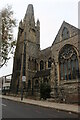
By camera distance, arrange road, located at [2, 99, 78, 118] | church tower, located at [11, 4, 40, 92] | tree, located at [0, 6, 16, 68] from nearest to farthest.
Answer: road, located at [2, 99, 78, 118] → tree, located at [0, 6, 16, 68] → church tower, located at [11, 4, 40, 92]

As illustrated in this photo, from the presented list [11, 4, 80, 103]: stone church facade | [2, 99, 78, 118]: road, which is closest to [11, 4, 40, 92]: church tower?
[11, 4, 80, 103]: stone church facade

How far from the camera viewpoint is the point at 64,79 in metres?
22.8

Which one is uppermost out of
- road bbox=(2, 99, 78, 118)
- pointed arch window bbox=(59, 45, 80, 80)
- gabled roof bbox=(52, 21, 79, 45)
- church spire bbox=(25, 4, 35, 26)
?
church spire bbox=(25, 4, 35, 26)

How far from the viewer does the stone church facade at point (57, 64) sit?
21406 mm

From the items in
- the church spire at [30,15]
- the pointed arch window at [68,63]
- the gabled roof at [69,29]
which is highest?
the church spire at [30,15]

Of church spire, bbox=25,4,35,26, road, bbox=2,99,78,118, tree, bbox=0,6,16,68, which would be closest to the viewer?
road, bbox=2,99,78,118

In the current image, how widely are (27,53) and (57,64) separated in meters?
15.4

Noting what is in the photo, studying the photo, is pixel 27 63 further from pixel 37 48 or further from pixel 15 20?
pixel 15 20

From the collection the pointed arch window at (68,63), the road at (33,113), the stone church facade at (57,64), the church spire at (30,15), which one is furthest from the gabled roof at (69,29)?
the church spire at (30,15)

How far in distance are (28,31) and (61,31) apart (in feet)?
59.4

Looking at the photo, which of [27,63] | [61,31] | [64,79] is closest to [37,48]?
[27,63]

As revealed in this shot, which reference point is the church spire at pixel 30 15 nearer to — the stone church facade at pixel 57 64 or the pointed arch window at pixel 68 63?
the stone church facade at pixel 57 64

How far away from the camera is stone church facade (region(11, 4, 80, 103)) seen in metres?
21.4

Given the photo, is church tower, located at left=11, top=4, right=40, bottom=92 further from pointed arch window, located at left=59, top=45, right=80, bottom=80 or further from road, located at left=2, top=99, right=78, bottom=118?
road, located at left=2, top=99, right=78, bottom=118
